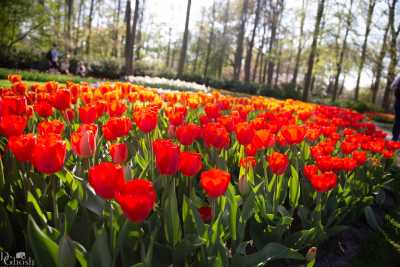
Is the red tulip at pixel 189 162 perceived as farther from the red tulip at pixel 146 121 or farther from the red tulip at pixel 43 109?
the red tulip at pixel 43 109

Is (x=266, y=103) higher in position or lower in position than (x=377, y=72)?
lower

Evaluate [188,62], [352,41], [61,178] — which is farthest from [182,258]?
[188,62]

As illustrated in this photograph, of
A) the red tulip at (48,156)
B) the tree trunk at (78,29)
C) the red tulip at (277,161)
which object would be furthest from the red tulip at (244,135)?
the tree trunk at (78,29)

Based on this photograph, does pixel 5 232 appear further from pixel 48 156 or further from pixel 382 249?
pixel 382 249

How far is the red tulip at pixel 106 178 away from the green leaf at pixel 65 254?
19 centimetres

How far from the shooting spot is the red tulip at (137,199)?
43.2 inches

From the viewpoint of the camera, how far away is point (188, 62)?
52.9m

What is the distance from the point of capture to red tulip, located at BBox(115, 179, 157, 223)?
110 cm

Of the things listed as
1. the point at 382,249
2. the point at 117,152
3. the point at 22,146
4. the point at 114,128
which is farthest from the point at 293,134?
the point at 22,146

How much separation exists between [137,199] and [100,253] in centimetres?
27

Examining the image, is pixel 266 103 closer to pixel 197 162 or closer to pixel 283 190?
pixel 283 190

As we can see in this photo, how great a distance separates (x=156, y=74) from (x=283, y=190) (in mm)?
25463

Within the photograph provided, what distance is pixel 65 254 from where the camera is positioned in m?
1.13

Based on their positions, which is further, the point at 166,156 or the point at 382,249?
the point at 382,249
